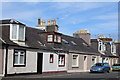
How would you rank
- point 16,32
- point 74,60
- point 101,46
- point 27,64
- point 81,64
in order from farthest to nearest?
point 101,46 < point 81,64 < point 74,60 < point 27,64 < point 16,32

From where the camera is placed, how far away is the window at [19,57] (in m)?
24.4

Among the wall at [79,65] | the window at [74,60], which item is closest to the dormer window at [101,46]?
the wall at [79,65]

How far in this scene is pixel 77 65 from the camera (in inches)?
1441

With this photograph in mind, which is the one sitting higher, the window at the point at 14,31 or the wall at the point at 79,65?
the window at the point at 14,31

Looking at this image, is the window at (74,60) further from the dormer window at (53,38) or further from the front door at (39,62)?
the front door at (39,62)

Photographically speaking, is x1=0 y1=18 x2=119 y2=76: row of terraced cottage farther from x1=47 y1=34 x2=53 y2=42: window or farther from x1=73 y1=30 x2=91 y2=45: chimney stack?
x1=73 y1=30 x2=91 y2=45: chimney stack

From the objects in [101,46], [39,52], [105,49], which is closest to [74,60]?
[39,52]

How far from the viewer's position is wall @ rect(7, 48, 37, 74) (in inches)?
927

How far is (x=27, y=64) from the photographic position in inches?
1023

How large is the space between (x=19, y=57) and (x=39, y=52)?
12.0 ft

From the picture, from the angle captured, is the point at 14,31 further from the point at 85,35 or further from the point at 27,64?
the point at 85,35

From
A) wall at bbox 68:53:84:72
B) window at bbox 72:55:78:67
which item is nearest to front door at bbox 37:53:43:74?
wall at bbox 68:53:84:72

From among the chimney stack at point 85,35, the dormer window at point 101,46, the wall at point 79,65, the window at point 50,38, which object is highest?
the chimney stack at point 85,35

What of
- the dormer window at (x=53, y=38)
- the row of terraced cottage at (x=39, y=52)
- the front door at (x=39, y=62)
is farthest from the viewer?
the dormer window at (x=53, y=38)
